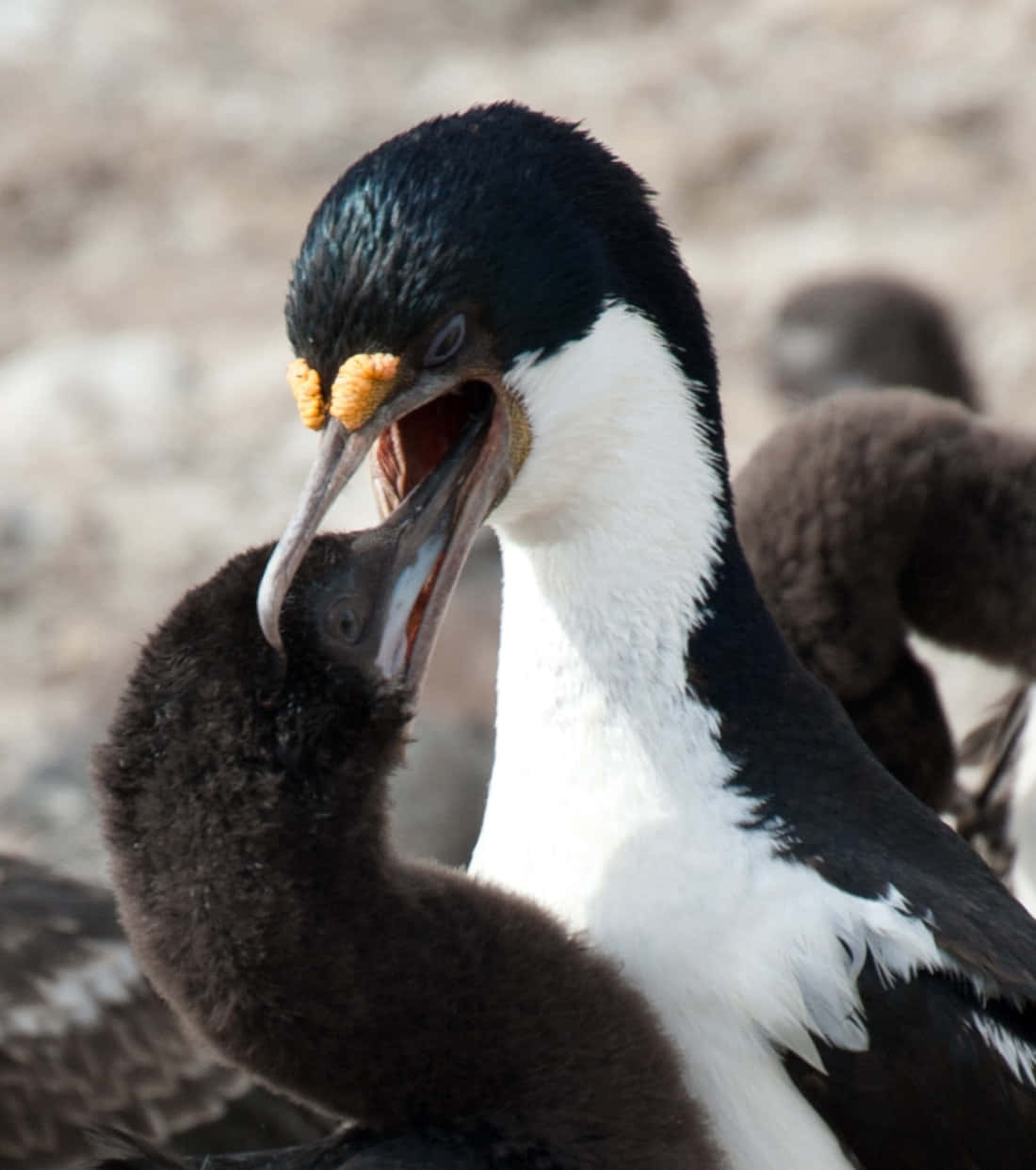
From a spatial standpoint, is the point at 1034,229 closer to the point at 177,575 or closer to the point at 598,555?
the point at 177,575

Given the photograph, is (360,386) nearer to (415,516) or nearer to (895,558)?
(415,516)

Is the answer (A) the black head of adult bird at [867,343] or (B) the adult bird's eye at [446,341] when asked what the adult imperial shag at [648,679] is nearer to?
(B) the adult bird's eye at [446,341]

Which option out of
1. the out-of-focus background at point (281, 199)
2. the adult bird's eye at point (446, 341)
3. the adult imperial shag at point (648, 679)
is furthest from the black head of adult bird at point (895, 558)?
the out-of-focus background at point (281, 199)

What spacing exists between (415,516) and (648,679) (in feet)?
1.18

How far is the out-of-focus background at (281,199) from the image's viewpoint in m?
7.16

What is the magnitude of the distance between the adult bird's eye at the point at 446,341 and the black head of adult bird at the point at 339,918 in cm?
19

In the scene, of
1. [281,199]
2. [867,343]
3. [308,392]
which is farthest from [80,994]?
[281,199]

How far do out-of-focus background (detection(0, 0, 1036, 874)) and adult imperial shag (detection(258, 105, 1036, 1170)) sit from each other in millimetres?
3357

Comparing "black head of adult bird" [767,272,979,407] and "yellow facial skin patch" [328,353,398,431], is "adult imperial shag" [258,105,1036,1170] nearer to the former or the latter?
"yellow facial skin patch" [328,353,398,431]

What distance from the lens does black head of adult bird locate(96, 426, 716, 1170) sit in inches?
95.8

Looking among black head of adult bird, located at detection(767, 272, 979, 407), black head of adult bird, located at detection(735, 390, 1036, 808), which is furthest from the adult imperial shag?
black head of adult bird, located at detection(767, 272, 979, 407)

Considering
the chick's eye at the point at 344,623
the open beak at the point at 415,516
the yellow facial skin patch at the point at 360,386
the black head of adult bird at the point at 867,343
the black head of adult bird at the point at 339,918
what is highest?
the black head of adult bird at the point at 867,343

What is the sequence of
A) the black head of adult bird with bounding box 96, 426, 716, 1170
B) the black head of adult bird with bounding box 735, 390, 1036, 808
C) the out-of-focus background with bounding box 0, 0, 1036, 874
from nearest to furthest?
the black head of adult bird with bounding box 96, 426, 716, 1170 → the black head of adult bird with bounding box 735, 390, 1036, 808 → the out-of-focus background with bounding box 0, 0, 1036, 874

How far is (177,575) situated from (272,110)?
132 inches
